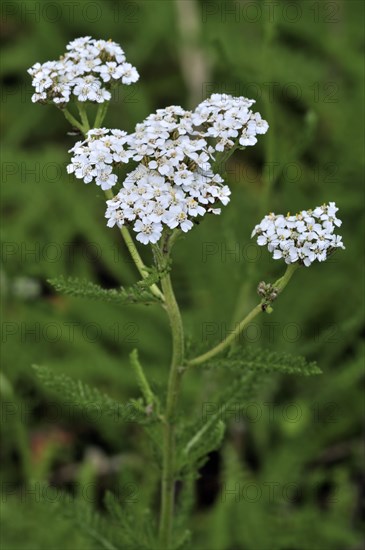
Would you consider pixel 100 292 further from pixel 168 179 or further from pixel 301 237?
pixel 301 237

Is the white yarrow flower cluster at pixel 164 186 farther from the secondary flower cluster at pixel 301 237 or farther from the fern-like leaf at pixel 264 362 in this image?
the fern-like leaf at pixel 264 362

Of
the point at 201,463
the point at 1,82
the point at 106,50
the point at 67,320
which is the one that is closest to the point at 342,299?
the point at 67,320

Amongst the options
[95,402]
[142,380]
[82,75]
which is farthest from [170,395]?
[82,75]

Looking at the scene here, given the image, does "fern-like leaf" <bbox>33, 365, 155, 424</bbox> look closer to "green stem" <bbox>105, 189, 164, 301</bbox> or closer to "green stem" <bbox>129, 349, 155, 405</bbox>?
"green stem" <bbox>129, 349, 155, 405</bbox>

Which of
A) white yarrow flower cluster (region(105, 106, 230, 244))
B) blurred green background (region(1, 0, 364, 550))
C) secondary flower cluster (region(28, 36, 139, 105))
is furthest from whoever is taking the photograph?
blurred green background (region(1, 0, 364, 550))

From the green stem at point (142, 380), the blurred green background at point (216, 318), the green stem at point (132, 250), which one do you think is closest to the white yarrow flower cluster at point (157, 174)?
the green stem at point (132, 250)

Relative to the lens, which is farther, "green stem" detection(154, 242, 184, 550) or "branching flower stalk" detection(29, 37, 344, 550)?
"green stem" detection(154, 242, 184, 550)

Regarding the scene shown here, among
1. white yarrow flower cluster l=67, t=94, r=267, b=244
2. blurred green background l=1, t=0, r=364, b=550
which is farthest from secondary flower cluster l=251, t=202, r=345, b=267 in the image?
blurred green background l=1, t=0, r=364, b=550

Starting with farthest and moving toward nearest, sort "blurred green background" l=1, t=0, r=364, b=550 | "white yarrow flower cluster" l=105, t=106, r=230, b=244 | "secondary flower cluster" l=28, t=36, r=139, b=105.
Answer: "blurred green background" l=1, t=0, r=364, b=550
"secondary flower cluster" l=28, t=36, r=139, b=105
"white yarrow flower cluster" l=105, t=106, r=230, b=244
